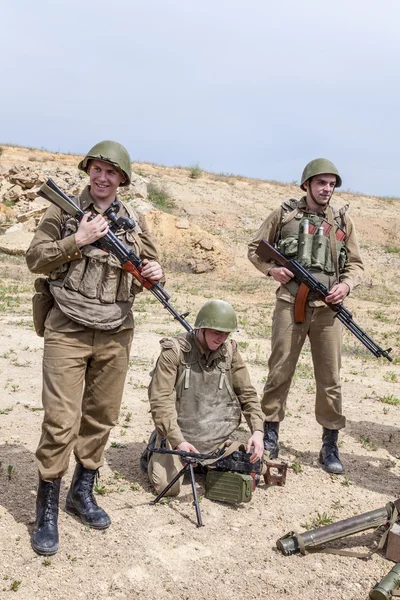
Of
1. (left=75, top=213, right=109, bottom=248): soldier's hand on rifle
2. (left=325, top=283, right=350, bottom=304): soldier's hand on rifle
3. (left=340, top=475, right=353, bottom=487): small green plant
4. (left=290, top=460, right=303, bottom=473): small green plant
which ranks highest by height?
(left=75, top=213, right=109, bottom=248): soldier's hand on rifle

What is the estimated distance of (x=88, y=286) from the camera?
3.50 metres

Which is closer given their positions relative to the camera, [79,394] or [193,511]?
[79,394]

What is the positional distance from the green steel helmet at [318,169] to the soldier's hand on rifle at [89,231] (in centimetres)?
192

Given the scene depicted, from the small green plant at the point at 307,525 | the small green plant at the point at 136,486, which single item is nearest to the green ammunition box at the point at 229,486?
the small green plant at the point at 307,525

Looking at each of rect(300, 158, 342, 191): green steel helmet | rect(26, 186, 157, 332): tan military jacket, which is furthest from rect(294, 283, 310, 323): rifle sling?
rect(26, 186, 157, 332): tan military jacket

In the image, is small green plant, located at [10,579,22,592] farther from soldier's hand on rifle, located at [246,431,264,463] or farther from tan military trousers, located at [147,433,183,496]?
soldier's hand on rifle, located at [246,431,264,463]

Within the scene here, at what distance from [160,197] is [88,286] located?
943 inches

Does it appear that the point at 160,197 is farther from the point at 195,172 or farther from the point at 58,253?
the point at 58,253

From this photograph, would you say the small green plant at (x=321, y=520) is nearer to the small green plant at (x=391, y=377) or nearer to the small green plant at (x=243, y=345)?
the small green plant at (x=391, y=377)

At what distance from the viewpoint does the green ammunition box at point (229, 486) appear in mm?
A: 4188

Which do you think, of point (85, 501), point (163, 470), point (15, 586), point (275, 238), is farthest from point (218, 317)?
point (15, 586)

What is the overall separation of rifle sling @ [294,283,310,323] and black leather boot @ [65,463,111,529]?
1911 millimetres

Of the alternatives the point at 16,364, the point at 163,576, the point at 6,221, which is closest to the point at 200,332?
the point at 163,576

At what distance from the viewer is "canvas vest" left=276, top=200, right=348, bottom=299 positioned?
15.8 ft
